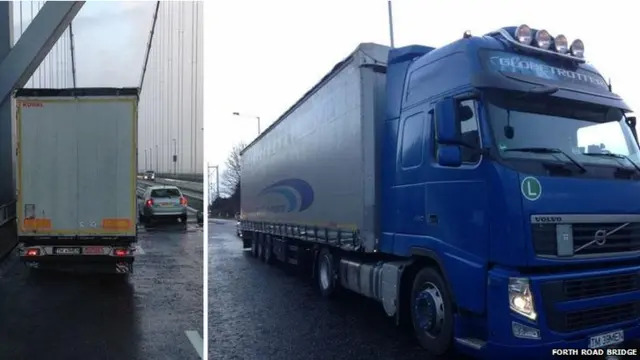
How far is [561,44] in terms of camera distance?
4941 millimetres

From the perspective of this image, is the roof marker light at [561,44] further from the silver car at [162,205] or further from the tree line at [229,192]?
the tree line at [229,192]

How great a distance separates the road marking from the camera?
5309 mm

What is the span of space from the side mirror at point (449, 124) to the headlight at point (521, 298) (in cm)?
126

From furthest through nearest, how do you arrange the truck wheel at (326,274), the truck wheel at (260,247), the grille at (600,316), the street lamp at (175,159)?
the truck wheel at (260,247)
the street lamp at (175,159)
the truck wheel at (326,274)
the grille at (600,316)

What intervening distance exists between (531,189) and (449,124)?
2.90 feet

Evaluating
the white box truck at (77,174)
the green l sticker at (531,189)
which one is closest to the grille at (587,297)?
the green l sticker at (531,189)

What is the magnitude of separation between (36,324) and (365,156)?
4301mm

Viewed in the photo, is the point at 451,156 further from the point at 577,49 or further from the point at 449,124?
the point at 577,49

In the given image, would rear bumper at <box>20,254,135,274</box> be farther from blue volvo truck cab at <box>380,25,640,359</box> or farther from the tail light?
blue volvo truck cab at <box>380,25,640,359</box>

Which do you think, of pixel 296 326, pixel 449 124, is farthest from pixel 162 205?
pixel 449 124

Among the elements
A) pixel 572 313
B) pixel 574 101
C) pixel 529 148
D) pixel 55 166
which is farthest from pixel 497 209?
pixel 55 166

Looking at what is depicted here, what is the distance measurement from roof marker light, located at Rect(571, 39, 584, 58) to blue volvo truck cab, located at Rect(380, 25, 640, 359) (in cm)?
2

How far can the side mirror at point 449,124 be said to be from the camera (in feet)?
14.7

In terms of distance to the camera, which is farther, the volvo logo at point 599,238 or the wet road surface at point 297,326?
the wet road surface at point 297,326
